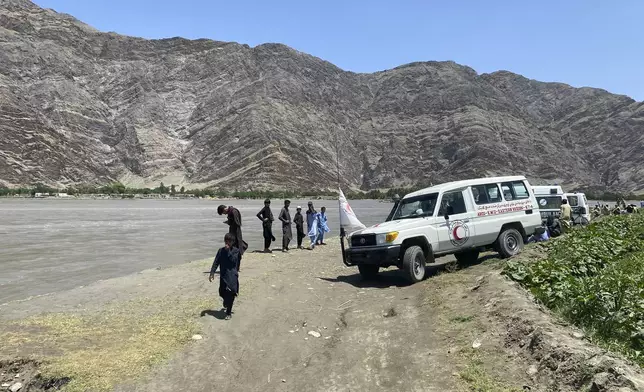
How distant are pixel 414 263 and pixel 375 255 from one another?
98 cm

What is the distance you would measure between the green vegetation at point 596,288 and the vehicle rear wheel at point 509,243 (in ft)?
5.88

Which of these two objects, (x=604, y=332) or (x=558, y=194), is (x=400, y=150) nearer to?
(x=558, y=194)

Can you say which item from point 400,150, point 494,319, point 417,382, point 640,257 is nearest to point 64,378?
point 417,382

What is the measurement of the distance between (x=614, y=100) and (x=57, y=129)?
6767 inches

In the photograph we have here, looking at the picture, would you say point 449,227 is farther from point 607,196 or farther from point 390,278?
point 607,196

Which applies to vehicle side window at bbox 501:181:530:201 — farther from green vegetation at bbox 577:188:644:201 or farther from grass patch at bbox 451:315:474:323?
green vegetation at bbox 577:188:644:201

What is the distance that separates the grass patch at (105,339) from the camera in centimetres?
634

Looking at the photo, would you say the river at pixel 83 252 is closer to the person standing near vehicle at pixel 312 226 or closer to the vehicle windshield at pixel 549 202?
the person standing near vehicle at pixel 312 226

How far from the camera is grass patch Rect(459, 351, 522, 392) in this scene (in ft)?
17.8

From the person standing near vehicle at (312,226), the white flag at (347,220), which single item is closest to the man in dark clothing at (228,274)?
the white flag at (347,220)

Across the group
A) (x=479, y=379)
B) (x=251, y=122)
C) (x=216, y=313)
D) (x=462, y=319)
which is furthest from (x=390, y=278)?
(x=251, y=122)

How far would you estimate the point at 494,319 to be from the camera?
295 inches

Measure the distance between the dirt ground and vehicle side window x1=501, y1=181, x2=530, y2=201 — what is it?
3.50 meters

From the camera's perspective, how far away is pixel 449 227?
12.8 meters
